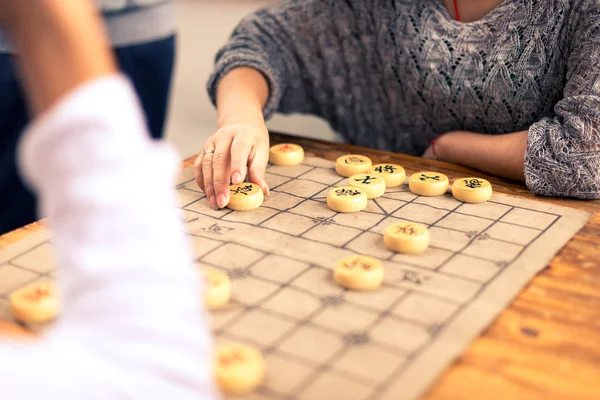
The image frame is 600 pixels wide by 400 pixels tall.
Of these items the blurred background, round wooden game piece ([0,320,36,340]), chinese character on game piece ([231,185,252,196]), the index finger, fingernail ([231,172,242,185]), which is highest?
the index finger

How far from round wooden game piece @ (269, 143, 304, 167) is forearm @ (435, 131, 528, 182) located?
30cm

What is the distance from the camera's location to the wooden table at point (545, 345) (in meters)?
0.66

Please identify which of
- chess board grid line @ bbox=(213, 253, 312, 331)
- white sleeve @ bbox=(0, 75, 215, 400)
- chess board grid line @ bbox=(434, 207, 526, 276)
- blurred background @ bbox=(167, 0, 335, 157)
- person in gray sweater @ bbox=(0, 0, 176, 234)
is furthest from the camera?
blurred background @ bbox=(167, 0, 335, 157)

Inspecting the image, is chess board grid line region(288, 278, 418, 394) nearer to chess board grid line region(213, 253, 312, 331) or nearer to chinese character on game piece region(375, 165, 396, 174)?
chess board grid line region(213, 253, 312, 331)

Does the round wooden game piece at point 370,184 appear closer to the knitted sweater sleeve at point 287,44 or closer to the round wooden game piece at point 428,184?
the round wooden game piece at point 428,184

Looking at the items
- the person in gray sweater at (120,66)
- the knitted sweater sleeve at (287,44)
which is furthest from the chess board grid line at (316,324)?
the person in gray sweater at (120,66)

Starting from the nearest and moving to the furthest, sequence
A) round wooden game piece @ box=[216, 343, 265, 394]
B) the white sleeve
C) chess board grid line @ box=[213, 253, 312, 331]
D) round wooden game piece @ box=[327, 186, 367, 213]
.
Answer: the white sleeve
round wooden game piece @ box=[216, 343, 265, 394]
chess board grid line @ box=[213, 253, 312, 331]
round wooden game piece @ box=[327, 186, 367, 213]

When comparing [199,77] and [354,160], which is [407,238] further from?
[199,77]

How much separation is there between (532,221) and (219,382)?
0.60 m

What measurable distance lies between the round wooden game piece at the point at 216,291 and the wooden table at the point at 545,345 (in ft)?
0.92

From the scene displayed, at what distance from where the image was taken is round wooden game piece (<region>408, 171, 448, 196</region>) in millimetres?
1138

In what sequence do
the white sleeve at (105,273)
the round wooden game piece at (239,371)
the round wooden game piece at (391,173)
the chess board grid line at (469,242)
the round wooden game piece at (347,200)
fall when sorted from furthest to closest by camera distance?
1. the round wooden game piece at (391,173)
2. the round wooden game piece at (347,200)
3. the chess board grid line at (469,242)
4. the round wooden game piece at (239,371)
5. the white sleeve at (105,273)

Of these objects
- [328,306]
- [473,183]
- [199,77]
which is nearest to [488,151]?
[473,183]

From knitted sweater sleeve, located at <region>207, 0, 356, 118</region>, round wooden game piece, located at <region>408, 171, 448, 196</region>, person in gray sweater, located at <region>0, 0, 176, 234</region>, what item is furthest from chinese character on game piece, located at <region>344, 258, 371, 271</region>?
person in gray sweater, located at <region>0, 0, 176, 234</region>
